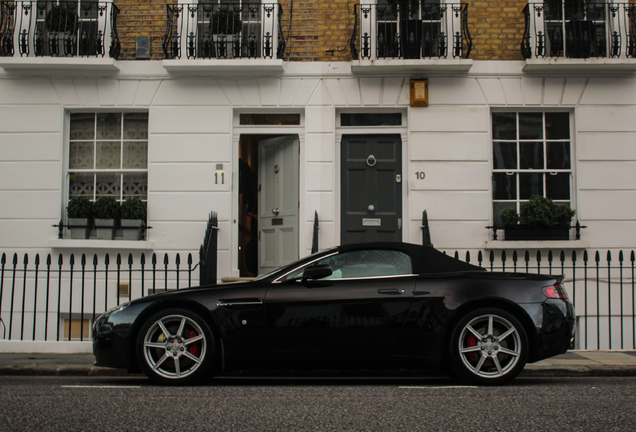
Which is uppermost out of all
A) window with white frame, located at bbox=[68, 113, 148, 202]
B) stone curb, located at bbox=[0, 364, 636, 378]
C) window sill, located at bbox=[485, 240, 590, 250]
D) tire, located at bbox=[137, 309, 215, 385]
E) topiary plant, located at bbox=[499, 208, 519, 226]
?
window with white frame, located at bbox=[68, 113, 148, 202]

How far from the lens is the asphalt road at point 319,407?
4777 mm

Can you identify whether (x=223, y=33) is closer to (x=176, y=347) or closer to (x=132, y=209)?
(x=132, y=209)

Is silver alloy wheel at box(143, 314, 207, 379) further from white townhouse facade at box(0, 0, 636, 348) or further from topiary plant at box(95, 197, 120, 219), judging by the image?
topiary plant at box(95, 197, 120, 219)

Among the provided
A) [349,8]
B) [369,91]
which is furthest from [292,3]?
[369,91]

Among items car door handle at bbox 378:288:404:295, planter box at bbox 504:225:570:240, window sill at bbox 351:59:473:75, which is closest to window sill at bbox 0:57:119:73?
window sill at bbox 351:59:473:75

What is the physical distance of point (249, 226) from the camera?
522 inches

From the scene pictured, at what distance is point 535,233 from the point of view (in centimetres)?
1218

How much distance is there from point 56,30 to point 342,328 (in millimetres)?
8303

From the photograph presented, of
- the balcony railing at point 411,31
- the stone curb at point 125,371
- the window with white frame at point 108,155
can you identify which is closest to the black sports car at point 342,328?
the stone curb at point 125,371

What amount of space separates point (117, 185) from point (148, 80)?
178 cm

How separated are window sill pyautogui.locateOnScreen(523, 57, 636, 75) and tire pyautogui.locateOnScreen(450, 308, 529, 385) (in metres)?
6.69

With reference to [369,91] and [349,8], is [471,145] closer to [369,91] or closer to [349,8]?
[369,91]

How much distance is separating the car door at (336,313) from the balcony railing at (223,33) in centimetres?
646

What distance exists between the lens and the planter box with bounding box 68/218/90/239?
12.3 m
